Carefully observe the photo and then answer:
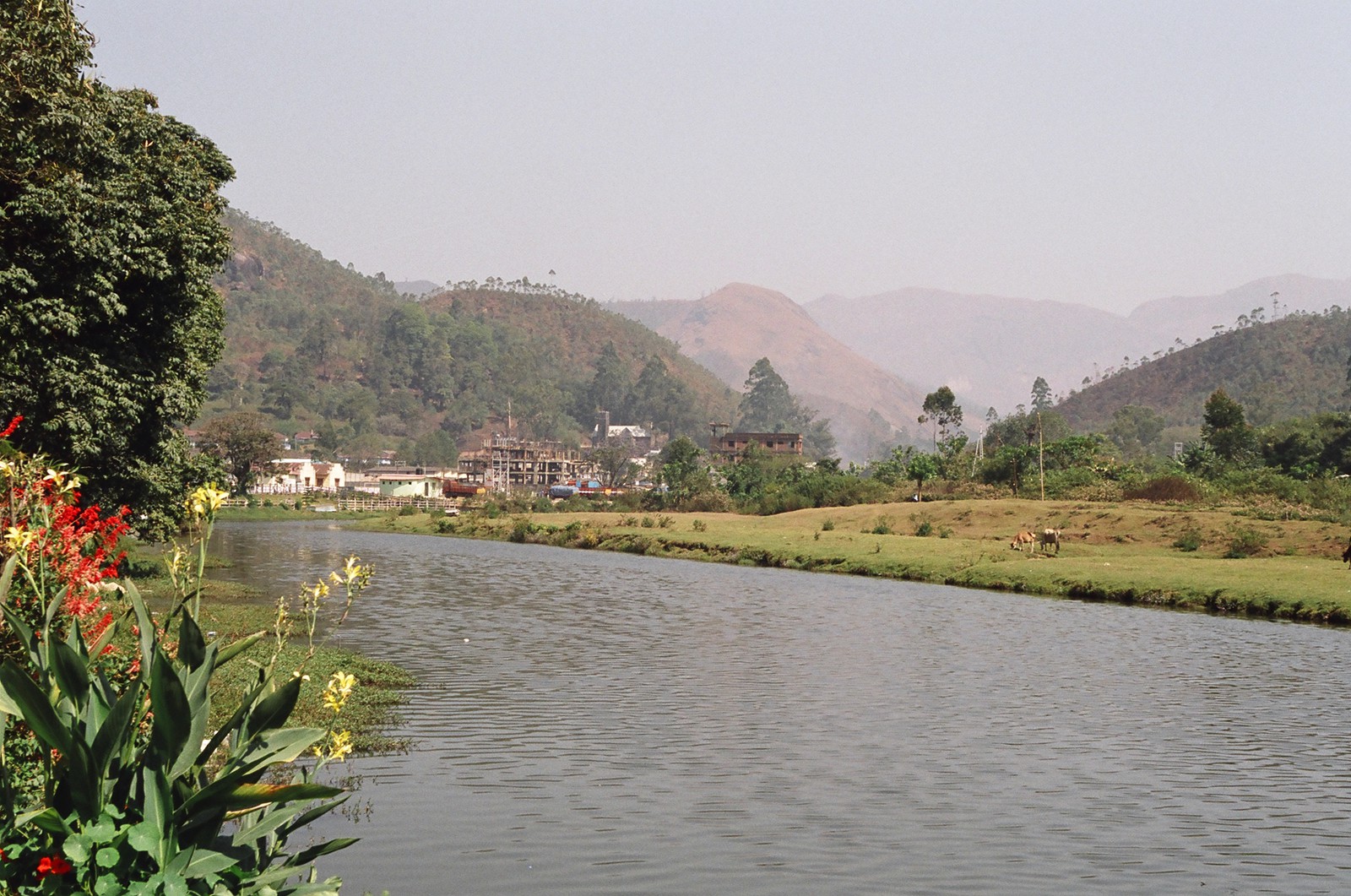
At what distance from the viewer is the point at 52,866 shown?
7922mm

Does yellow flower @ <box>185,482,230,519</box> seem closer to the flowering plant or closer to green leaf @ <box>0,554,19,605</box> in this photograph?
the flowering plant

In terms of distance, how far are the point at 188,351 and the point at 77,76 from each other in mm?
8151

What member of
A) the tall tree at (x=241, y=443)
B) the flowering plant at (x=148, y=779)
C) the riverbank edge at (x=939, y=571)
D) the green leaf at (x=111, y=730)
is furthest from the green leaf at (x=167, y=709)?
the tall tree at (x=241, y=443)

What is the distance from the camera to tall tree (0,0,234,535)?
2948 centimetres

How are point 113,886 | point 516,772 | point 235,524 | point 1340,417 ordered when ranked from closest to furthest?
1. point 113,886
2. point 516,772
3. point 1340,417
4. point 235,524

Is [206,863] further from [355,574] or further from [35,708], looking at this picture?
[355,574]

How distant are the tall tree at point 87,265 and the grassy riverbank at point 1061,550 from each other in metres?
33.1

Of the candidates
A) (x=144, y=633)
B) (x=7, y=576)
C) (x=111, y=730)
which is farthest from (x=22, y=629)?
(x=111, y=730)

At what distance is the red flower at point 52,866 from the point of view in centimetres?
790

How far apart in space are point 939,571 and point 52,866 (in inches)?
2045

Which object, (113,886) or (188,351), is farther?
(188,351)

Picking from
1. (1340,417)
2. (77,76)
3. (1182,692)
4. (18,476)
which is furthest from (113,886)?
(1340,417)

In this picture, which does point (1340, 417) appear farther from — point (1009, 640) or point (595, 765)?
point (595, 765)

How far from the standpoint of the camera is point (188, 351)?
37.4 m
